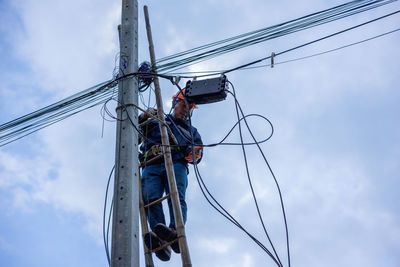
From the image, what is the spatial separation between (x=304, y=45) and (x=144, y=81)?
200 cm

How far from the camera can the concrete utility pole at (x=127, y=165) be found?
4.05 m

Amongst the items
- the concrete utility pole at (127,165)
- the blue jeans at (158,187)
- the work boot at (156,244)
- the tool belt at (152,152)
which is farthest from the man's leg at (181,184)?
the concrete utility pole at (127,165)

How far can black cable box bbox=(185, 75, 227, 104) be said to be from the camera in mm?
5723

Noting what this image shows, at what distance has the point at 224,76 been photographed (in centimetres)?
584

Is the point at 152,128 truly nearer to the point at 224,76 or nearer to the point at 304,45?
the point at 224,76

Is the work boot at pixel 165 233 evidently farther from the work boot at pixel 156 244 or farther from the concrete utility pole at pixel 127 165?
the concrete utility pole at pixel 127 165

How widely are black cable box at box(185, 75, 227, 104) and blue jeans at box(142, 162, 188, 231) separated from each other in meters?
0.90

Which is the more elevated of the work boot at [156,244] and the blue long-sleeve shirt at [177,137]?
the blue long-sleeve shirt at [177,137]

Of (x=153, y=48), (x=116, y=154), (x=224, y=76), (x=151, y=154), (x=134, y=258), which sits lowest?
(x=134, y=258)

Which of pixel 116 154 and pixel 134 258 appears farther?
pixel 116 154

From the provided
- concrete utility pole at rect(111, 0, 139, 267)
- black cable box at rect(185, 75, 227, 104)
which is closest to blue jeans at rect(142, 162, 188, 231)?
black cable box at rect(185, 75, 227, 104)

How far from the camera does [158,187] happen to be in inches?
233

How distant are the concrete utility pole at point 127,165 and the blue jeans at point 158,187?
3.49 ft

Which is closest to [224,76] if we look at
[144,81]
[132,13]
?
[144,81]
